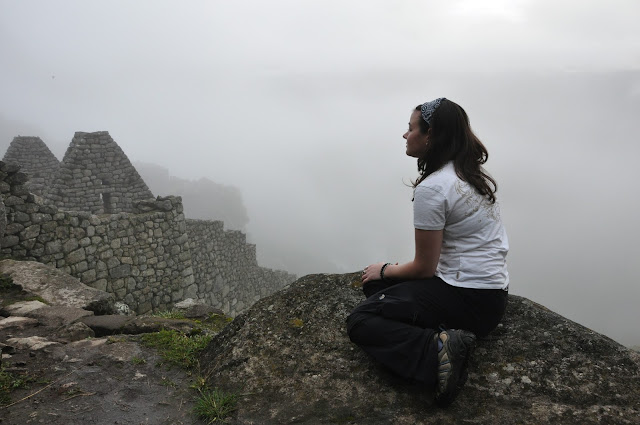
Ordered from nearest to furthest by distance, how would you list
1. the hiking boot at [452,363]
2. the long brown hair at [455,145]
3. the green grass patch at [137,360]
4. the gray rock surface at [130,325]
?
1. the hiking boot at [452,363]
2. the long brown hair at [455,145]
3. the green grass patch at [137,360]
4. the gray rock surface at [130,325]

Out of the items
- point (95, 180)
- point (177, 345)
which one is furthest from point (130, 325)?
point (95, 180)

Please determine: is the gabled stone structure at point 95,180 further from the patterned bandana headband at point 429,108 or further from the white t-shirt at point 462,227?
the white t-shirt at point 462,227

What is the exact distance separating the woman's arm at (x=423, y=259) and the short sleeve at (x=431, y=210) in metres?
0.03

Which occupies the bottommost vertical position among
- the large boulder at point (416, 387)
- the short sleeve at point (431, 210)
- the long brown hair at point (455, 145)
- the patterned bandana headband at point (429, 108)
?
the large boulder at point (416, 387)

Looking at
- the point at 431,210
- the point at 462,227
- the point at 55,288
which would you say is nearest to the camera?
the point at 431,210

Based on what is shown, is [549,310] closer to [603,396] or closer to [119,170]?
[603,396]

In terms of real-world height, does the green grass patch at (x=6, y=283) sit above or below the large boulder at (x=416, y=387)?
below

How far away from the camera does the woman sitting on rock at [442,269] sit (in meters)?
2.53

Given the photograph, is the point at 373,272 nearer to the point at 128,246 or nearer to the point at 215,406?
the point at 215,406

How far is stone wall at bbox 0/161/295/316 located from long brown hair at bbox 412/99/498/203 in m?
6.76

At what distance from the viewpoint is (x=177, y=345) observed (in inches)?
136

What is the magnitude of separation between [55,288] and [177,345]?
3021 mm

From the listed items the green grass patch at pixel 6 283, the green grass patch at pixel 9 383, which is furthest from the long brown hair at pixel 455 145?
the green grass patch at pixel 6 283

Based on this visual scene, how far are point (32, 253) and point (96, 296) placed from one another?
2977 millimetres
